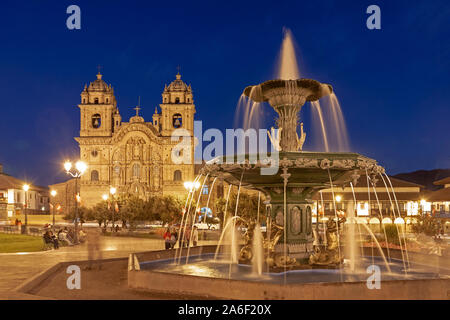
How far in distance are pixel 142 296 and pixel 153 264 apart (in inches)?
145

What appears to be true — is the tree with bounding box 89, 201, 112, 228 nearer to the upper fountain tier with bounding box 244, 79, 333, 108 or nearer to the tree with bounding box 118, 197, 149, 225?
the tree with bounding box 118, 197, 149, 225

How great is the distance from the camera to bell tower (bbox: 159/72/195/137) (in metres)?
66.4

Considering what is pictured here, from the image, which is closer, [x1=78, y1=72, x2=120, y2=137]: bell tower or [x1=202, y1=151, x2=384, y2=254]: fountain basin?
[x1=202, y1=151, x2=384, y2=254]: fountain basin

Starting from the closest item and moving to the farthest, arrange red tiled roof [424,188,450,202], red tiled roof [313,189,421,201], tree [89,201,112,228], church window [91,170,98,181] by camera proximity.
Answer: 1. red tiled roof [424,188,450,202]
2. tree [89,201,112,228]
3. red tiled roof [313,189,421,201]
4. church window [91,170,98,181]

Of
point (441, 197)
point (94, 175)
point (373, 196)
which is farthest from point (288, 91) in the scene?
point (94, 175)

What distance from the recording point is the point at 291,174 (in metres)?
9.76

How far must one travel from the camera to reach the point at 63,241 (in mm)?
22547

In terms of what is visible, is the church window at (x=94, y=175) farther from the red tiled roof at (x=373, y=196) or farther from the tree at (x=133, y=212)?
the red tiled roof at (x=373, y=196)

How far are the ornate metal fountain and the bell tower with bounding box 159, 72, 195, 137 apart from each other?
182ft

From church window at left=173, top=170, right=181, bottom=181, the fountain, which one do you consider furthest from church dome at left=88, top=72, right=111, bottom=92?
the fountain

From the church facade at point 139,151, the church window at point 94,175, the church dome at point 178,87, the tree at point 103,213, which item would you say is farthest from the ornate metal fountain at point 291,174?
the church window at point 94,175

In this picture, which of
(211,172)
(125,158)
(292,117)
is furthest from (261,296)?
(125,158)

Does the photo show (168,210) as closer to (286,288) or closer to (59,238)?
(59,238)

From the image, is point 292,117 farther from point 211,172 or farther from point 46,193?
point 46,193
